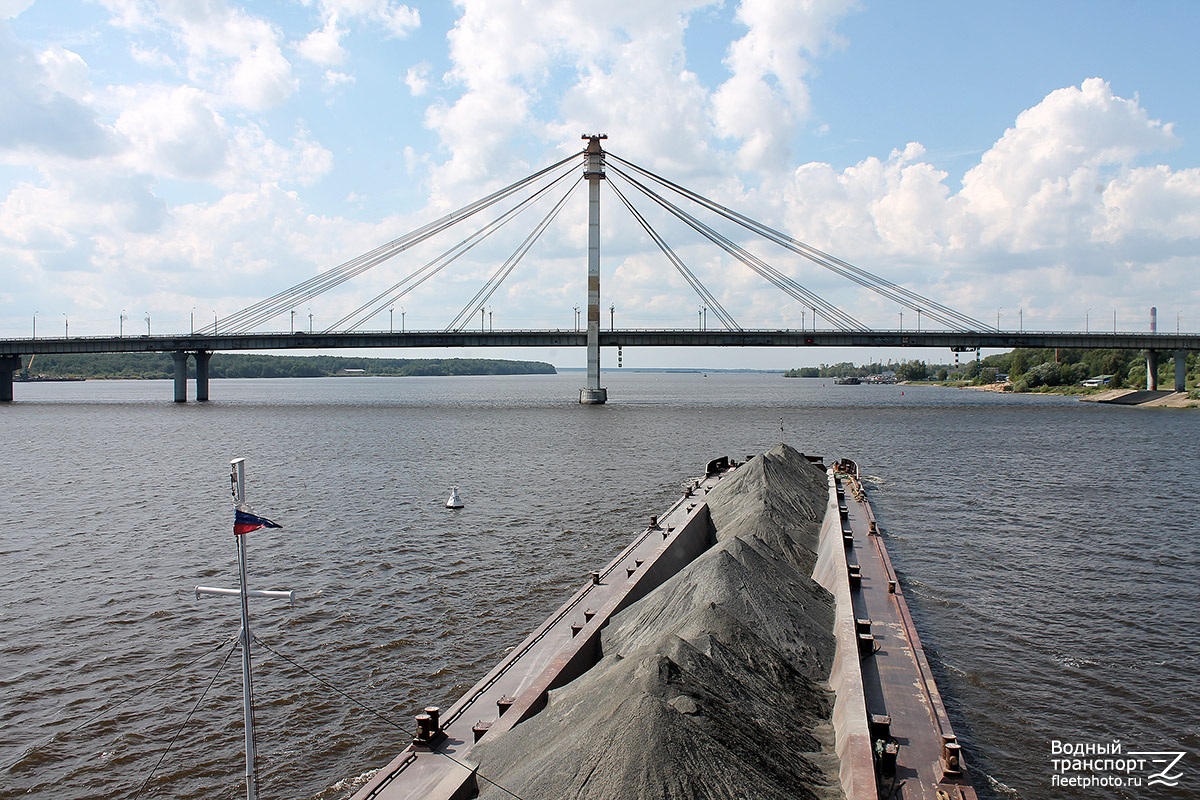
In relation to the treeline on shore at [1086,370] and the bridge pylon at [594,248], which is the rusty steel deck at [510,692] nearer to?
the bridge pylon at [594,248]

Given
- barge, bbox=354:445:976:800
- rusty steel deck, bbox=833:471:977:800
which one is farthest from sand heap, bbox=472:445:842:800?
rusty steel deck, bbox=833:471:977:800

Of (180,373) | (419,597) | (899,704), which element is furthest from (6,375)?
(899,704)

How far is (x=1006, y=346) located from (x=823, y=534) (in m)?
77.1

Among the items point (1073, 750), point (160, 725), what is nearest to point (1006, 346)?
point (1073, 750)

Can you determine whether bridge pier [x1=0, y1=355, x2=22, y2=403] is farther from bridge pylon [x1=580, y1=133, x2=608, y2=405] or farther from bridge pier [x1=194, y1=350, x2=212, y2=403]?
bridge pylon [x1=580, y1=133, x2=608, y2=405]

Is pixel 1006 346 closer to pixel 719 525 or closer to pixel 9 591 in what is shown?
pixel 719 525

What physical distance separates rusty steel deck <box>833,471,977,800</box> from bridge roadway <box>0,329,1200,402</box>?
73516 mm

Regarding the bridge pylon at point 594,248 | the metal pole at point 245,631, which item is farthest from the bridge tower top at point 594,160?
the metal pole at point 245,631

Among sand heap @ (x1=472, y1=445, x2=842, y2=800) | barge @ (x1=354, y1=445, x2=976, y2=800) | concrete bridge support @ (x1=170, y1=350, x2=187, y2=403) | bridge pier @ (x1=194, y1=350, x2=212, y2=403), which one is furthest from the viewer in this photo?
bridge pier @ (x1=194, y1=350, x2=212, y2=403)

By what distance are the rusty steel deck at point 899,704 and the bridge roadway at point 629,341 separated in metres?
73.5

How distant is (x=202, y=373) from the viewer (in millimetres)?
103188

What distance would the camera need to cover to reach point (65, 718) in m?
12.2

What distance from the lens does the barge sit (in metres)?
7.36

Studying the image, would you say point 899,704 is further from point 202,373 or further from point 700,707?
point 202,373
